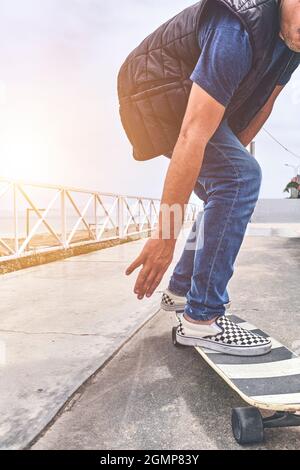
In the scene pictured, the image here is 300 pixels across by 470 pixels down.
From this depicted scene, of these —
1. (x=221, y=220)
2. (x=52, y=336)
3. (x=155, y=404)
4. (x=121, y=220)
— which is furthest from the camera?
(x=121, y=220)

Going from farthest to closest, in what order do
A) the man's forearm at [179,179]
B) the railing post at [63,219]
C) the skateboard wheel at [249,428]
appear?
1. the railing post at [63,219]
2. the man's forearm at [179,179]
3. the skateboard wheel at [249,428]

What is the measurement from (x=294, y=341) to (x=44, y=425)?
132 centimetres

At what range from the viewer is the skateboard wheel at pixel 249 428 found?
3.88 feet

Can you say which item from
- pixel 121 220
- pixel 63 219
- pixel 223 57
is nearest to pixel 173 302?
pixel 223 57

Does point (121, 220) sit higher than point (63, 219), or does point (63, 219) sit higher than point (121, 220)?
point (63, 219)

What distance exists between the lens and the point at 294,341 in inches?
81.7

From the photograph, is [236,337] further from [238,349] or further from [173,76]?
[173,76]

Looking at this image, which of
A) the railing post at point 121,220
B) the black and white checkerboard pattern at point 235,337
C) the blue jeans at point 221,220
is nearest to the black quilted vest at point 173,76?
the blue jeans at point 221,220

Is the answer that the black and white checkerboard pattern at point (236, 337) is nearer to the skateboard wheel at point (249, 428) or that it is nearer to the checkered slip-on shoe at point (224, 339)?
the checkered slip-on shoe at point (224, 339)

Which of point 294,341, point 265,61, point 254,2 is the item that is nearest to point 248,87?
point 265,61

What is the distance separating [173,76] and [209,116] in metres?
0.37

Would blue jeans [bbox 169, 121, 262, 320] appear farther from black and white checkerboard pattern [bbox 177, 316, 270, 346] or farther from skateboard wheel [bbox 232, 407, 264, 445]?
skateboard wheel [bbox 232, 407, 264, 445]

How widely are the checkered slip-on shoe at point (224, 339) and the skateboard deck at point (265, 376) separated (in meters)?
0.02

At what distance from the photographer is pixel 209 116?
1531mm
